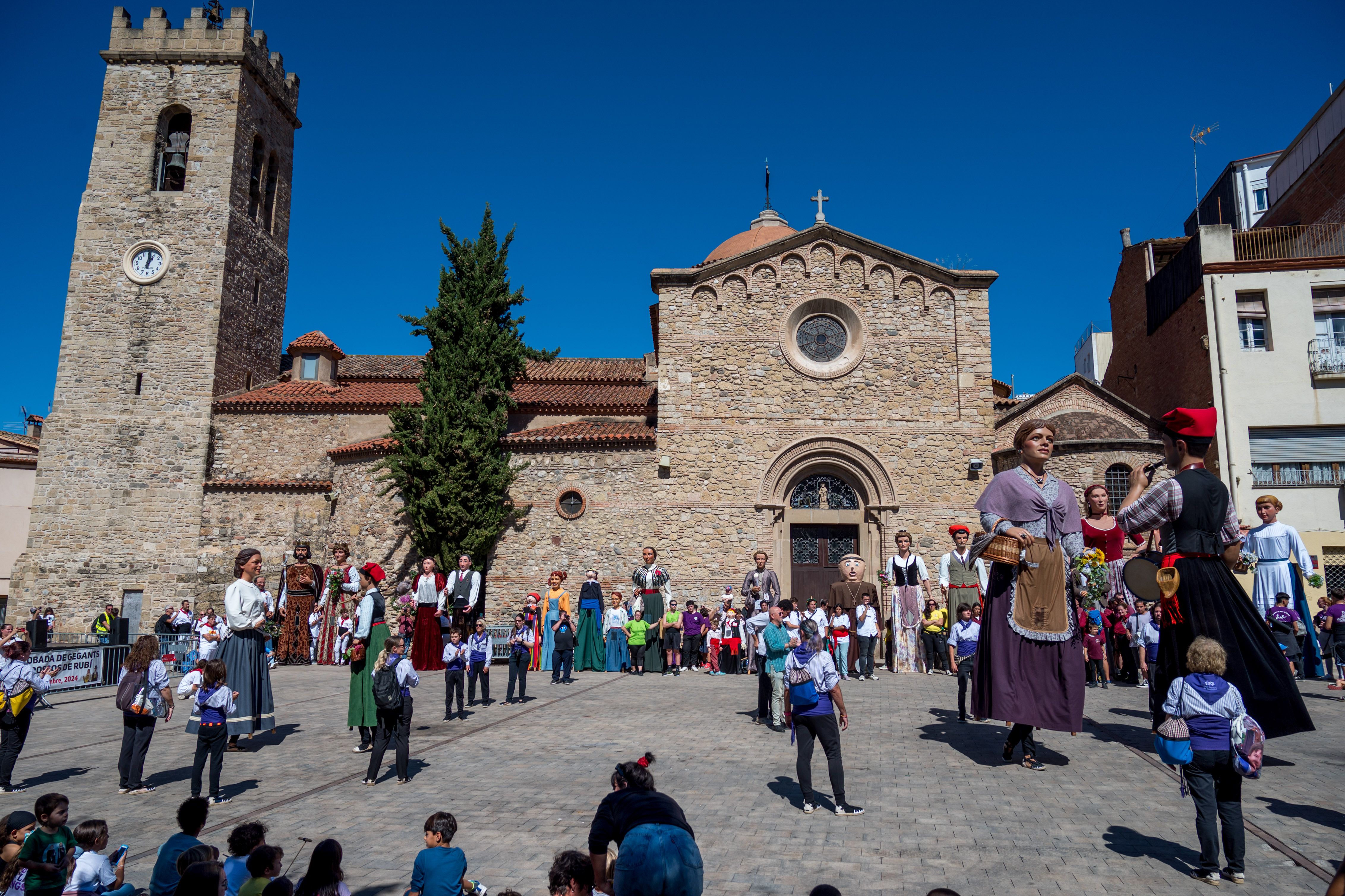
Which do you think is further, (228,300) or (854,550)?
(228,300)

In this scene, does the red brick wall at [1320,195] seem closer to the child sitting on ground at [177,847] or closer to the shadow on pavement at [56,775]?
the child sitting on ground at [177,847]

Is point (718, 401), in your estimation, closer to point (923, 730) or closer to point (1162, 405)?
point (923, 730)

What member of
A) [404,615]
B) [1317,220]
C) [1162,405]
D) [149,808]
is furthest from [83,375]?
[1317,220]

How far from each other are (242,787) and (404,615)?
430 centimetres

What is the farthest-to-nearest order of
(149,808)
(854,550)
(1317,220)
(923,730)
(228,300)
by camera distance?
(228,300) → (1317,220) → (854,550) → (923,730) → (149,808)

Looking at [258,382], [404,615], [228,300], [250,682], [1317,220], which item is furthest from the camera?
[258,382]

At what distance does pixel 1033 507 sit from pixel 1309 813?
2950 millimetres

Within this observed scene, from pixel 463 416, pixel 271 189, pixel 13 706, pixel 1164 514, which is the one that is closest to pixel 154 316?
pixel 271 189

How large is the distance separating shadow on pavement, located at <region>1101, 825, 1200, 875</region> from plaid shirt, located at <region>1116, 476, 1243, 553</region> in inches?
97.7

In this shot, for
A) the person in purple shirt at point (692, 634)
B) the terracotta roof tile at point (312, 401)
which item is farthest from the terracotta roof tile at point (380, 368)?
the person in purple shirt at point (692, 634)

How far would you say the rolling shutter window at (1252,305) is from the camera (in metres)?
20.3

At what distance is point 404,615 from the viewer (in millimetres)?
11391

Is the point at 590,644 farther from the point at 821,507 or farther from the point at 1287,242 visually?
the point at 1287,242

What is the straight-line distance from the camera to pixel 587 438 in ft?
64.8
